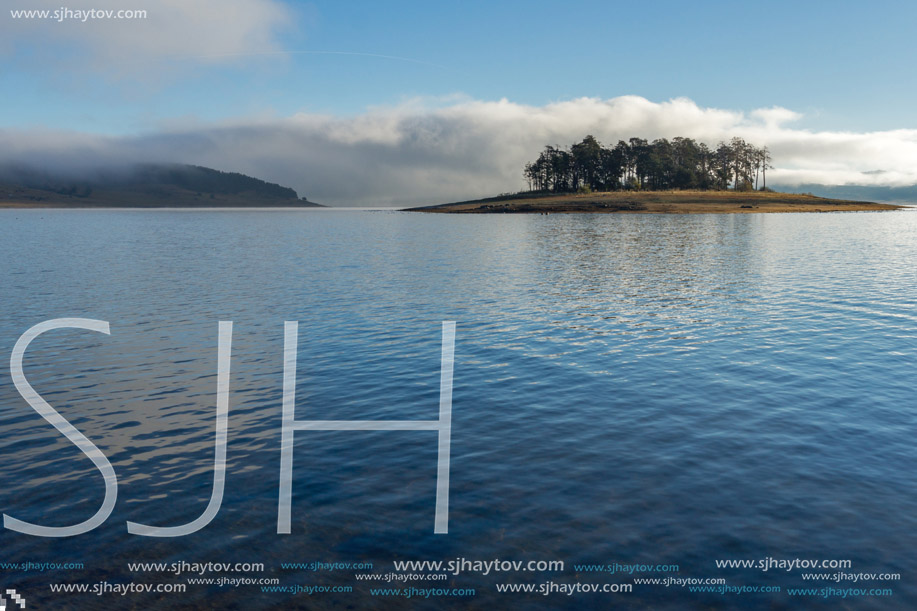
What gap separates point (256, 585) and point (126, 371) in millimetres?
16530

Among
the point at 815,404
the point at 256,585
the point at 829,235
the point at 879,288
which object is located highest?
the point at 829,235

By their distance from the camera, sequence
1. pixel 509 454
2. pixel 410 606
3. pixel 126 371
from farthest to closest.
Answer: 1. pixel 126 371
2. pixel 509 454
3. pixel 410 606

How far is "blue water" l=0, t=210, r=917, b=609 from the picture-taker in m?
11.4

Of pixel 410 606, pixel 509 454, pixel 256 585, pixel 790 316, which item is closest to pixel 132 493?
pixel 256 585

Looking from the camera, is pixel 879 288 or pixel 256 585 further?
pixel 879 288

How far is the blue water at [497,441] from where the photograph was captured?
11.4 metres

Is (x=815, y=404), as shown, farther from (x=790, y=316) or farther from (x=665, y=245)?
(x=665, y=245)

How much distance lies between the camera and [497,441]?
17.1 m

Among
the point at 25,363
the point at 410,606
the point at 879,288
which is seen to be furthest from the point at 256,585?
the point at 879,288

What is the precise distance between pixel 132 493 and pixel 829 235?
4513 inches

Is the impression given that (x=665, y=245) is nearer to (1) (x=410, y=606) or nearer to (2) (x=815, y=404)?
(2) (x=815, y=404)

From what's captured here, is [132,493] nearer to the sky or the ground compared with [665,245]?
nearer to the ground

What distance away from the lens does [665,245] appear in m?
86.2

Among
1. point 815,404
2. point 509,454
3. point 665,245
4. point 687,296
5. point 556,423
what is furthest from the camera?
point 665,245
